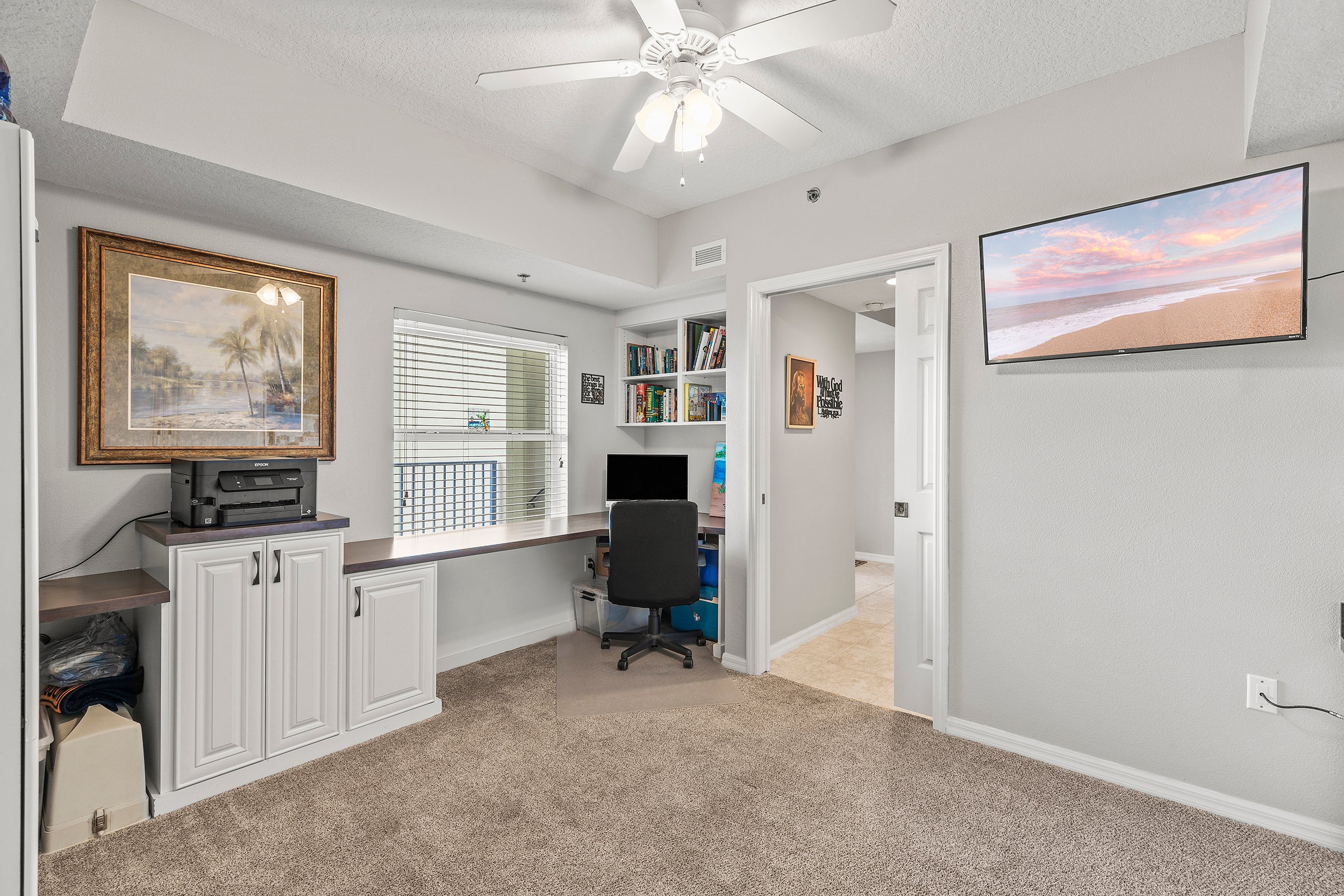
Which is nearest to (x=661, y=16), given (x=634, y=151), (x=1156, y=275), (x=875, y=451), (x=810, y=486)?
(x=634, y=151)

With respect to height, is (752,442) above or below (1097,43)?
below

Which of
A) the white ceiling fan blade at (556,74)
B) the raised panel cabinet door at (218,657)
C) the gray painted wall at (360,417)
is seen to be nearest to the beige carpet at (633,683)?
the gray painted wall at (360,417)

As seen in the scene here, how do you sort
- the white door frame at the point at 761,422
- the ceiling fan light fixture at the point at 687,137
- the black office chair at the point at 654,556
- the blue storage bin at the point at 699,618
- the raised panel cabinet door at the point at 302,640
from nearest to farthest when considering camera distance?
the ceiling fan light fixture at the point at 687,137 → the raised panel cabinet door at the point at 302,640 → the white door frame at the point at 761,422 → the black office chair at the point at 654,556 → the blue storage bin at the point at 699,618

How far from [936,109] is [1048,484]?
1.56 metres

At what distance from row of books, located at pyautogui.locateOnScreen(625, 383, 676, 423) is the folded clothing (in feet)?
9.56

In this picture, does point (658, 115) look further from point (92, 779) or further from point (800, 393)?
point (92, 779)

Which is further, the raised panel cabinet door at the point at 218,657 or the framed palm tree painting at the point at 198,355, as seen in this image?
the framed palm tree painting at the point at 198,355

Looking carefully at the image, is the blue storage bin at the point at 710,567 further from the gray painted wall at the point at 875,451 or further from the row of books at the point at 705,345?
the gray painted wall at the point at 875,451

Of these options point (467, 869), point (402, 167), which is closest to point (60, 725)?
point (467, 869)

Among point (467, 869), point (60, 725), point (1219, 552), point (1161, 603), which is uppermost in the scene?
point (1219, 552)

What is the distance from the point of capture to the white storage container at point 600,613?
401 cm

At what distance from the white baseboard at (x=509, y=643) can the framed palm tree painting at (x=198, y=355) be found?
1.30m

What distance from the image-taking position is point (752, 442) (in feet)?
11.2

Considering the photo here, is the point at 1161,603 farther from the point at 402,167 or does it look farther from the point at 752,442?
the point at 402,167
